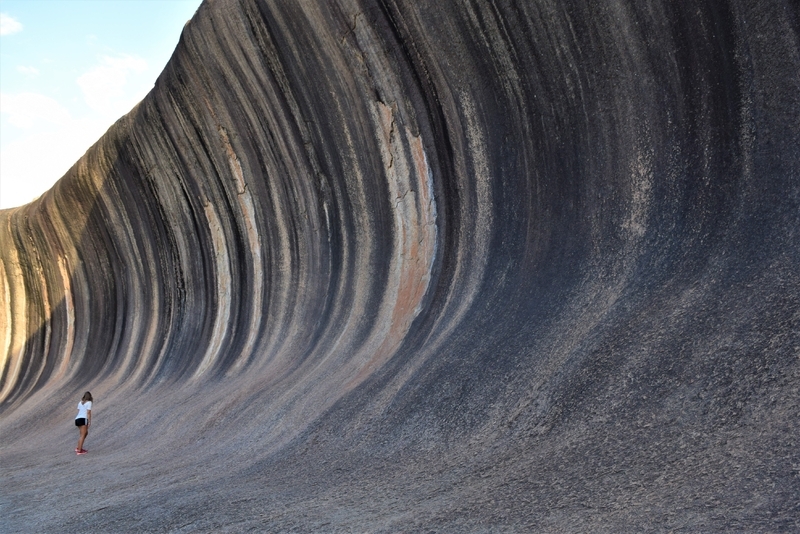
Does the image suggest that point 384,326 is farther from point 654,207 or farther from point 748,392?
point 748,392

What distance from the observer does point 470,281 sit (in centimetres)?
644

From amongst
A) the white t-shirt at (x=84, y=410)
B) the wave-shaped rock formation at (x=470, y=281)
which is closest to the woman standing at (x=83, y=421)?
the white t-shirt at (x=84, y=410)

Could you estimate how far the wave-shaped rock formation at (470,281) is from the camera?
3441 millimetres

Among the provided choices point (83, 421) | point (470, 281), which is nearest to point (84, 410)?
point (83, 421)

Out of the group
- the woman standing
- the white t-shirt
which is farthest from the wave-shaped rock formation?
the white t-shirt

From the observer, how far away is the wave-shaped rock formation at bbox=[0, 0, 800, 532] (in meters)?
3.44

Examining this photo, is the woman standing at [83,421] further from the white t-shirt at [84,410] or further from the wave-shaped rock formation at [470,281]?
the wave-shaped rock formation at [470,281]

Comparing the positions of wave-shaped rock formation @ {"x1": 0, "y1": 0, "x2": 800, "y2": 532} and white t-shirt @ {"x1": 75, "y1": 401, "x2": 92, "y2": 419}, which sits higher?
wave-shaped rock formation @ {"x1": 0, "y1": 0, "x2": 800, "y2": 532}

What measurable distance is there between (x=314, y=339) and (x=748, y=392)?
18.7 ft

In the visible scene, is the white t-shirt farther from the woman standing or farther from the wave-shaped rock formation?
the wave-shaped rock formation

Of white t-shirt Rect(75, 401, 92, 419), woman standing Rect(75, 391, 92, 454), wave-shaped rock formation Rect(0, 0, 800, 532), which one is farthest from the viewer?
white t-shirt Rect(75, 401, 92, 419)

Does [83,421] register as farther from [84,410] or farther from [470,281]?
[470,281]

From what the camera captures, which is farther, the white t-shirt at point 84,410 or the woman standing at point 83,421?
the white t-shirt at point 84,410

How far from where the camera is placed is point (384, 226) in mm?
8227
